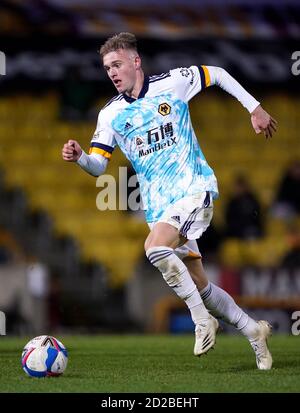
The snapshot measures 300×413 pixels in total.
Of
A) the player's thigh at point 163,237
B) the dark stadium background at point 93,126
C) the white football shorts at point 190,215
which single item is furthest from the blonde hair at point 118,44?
the dark stadium background at point 93,126

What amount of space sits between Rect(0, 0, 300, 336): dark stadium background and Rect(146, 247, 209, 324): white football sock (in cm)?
826

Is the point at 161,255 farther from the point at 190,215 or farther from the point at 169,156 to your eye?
the point at 169,156

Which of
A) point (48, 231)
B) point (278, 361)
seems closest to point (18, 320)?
point (48, 231)

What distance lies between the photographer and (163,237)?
7.14 m

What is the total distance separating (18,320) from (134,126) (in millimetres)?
7829

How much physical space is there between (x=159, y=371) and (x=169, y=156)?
4.92 feet

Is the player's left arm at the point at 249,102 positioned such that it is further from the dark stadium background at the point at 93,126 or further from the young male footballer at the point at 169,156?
the dark stadium background at the point at 93,126

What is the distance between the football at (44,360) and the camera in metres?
6.89

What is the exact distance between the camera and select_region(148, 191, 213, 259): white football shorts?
23.8ft

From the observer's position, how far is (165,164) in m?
7.41

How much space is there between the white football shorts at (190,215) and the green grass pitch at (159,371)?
0.97 metres

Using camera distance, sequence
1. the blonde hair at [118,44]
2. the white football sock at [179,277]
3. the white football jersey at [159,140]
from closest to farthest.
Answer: the white football sock at [179,277], the white football jersey at [159,140], the blonde hair at [118,44]
